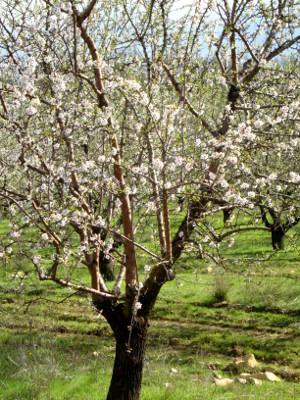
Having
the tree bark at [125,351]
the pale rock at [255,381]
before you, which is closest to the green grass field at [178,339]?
the pale rock at [255,381]

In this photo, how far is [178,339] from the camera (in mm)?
11281

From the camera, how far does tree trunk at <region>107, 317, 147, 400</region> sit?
6242 mm

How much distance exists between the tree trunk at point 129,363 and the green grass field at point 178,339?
0.70m

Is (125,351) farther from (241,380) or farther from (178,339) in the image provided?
(178,339)

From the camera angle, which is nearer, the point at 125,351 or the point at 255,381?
the point at 125,351

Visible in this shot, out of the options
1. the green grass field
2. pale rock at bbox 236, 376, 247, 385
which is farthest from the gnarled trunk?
pale rock at bbox 236, 376, 247, 385

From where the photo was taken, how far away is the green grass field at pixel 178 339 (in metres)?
7.45

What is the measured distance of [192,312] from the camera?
44.4 ft

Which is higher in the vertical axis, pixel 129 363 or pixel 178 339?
pixel 129 363

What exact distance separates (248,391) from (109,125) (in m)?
4.81

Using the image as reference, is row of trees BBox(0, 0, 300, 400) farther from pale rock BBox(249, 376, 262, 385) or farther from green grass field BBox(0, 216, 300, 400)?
pale rock BBox(249, 376, 262, 385)

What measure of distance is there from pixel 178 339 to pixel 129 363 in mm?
5234

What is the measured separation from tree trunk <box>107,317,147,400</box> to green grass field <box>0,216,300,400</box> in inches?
27.5

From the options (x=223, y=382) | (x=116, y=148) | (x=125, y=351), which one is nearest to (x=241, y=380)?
(x=223, y=382)
